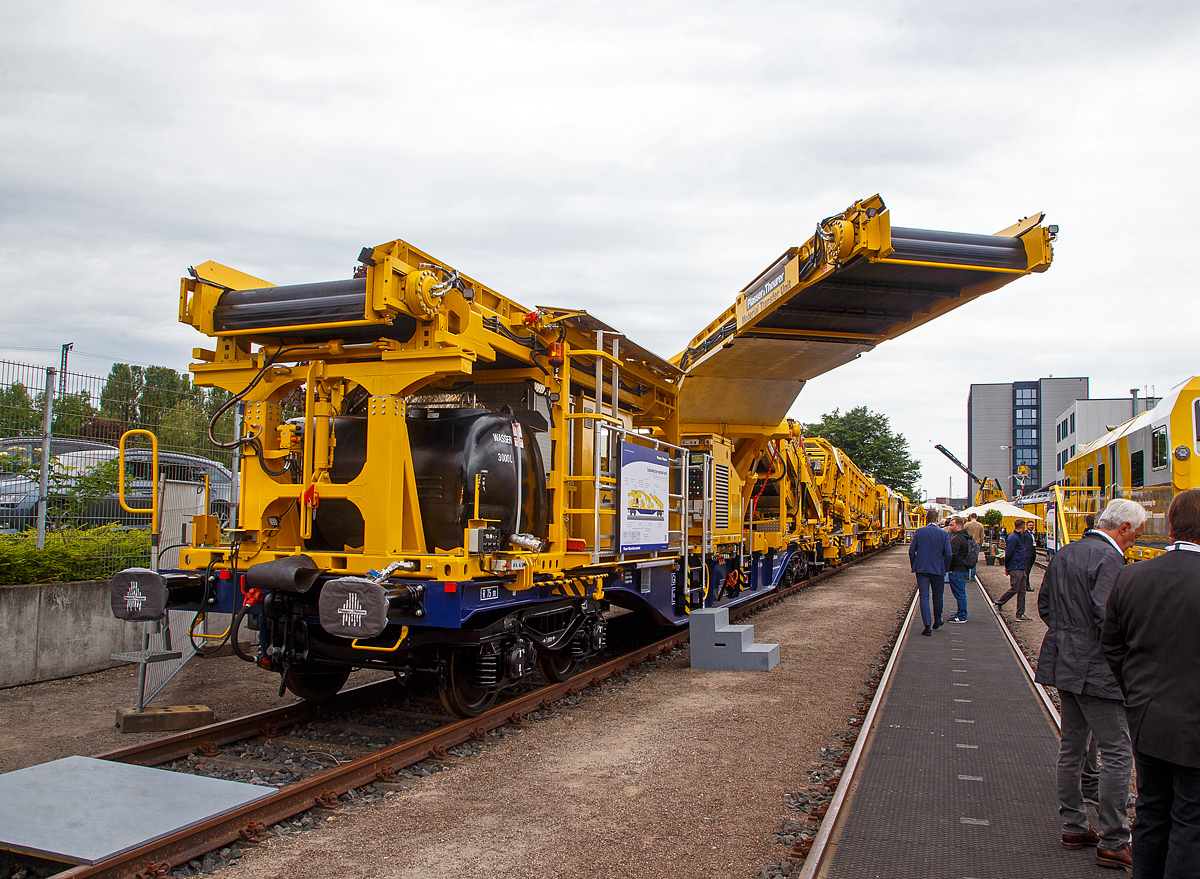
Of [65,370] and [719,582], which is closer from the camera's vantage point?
[65,370]

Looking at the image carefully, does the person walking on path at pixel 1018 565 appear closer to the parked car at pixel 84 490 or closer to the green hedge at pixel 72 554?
the parked car at pixel 84 490

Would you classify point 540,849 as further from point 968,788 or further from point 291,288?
point 291,288

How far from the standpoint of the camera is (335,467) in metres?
6.24

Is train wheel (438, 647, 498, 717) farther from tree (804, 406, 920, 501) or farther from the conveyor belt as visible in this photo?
tree (804, 406, 920, 501)

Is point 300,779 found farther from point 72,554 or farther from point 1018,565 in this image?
point 1018,565

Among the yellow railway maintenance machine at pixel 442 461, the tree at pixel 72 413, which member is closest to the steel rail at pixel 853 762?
the yellow railway maintenance machine at pixel 442 461

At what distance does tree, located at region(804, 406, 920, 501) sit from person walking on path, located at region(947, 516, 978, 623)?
45.6 metres

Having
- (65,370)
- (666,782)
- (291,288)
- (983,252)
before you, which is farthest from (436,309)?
(983,252)

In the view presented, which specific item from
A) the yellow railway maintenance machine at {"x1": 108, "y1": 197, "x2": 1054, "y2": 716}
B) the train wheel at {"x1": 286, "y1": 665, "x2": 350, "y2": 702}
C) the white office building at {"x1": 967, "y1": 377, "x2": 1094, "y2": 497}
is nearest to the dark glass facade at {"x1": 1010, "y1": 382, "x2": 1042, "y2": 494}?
the white office building at {"x1": 967, "y1": 377, "x2": 1094, "y2": 497}

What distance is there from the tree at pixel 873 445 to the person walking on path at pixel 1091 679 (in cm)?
5570

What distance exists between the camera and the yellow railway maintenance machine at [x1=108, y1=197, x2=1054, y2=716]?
577 centimetres

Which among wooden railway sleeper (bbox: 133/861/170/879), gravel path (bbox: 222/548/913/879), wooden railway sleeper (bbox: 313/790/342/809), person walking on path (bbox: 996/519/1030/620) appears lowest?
gravel path (bbox: 222/548/913/879)

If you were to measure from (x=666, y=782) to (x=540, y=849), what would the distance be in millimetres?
1311

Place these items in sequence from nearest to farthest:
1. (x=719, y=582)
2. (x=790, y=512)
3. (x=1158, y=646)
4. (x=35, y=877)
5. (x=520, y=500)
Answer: (x=1158, y=646) < (x=35, y=877) < (x=520, y=500) < (x=719, y=582) < (x=790, y=512)
